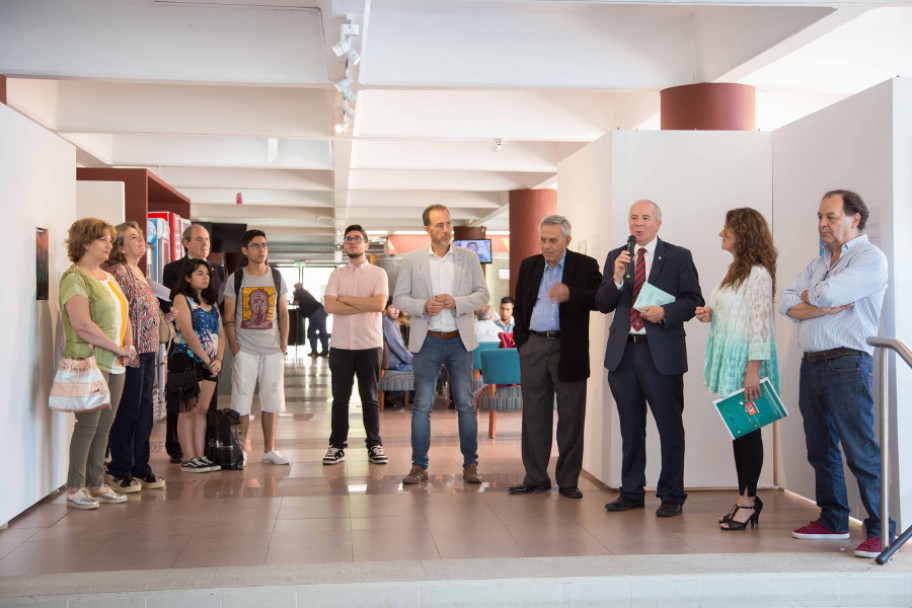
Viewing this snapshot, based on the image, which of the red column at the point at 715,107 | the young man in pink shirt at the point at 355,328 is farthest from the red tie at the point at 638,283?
the young man in pink shirt at the point at 355,328

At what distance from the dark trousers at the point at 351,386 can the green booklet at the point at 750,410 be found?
9.03 ft

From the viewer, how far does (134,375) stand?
546cm

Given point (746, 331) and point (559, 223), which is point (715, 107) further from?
point (746, 331)

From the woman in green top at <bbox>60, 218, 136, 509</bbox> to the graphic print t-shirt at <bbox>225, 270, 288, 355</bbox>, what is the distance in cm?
126

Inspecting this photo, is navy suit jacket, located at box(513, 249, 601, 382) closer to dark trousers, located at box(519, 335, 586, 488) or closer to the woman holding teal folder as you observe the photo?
dark trousers, located at box(519, 335, 586, 488)

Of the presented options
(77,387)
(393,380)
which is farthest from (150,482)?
(393,380)

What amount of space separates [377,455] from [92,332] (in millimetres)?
2382

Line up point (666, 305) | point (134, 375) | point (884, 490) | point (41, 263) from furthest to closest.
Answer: point (134, 375) < point (41, 263) < point (666, 305) < point (884, 490)

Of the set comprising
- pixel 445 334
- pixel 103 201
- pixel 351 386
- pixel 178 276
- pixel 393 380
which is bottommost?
pixel 393 380

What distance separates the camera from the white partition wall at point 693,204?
553 cm

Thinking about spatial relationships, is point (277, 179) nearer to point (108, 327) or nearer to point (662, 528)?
point (108, 327)

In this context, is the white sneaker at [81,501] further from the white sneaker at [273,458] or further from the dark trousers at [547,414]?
the dark trousers at [547,414]

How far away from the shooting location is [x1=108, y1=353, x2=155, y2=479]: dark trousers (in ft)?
17.9

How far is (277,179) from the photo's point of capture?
42.0 feet
